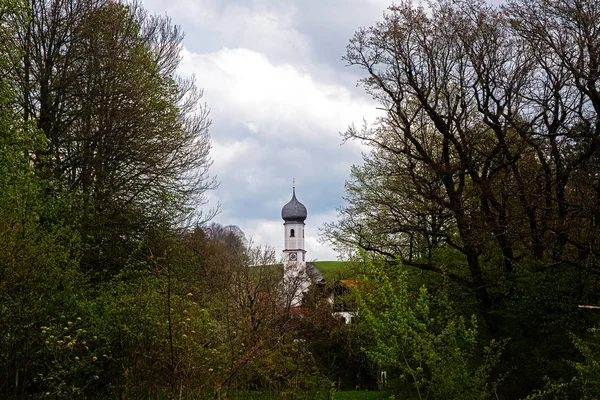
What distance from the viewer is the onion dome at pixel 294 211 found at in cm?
9288

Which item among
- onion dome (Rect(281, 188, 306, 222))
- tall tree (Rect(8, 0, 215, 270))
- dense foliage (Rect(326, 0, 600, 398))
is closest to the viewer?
dense foliage (Rect(326, 0, 600, 398))

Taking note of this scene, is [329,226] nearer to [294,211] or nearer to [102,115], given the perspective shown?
[102,115]

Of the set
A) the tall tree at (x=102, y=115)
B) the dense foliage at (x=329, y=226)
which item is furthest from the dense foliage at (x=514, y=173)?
the tall tree at (x=102, y=115)

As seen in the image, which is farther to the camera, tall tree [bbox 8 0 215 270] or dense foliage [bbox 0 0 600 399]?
tall tree [bbox 8 0 215 270]

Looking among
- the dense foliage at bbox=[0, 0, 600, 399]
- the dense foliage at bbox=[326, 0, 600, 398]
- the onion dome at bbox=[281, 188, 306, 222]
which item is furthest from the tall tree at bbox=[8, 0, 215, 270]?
the onion dome at bbox=[281, 188, 306, 222]

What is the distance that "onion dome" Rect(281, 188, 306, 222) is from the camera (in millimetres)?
92875

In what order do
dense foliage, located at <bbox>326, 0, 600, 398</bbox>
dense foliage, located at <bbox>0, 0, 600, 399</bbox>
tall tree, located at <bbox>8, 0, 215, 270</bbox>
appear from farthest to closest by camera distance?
1. tall tree, located at <bbox>8, 0, 215, 270</bbox>
2. dense foliage, located at <bbox>326, 0, 600, 398</bbox>
3. dense foliage, located at <bbox>0, 0, 600, 399</bbox>

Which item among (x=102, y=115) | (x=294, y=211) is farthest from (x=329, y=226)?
(x=294, y=211)

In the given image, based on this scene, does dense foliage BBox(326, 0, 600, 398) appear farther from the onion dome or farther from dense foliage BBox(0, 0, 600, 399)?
the onion dome

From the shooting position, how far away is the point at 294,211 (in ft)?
305

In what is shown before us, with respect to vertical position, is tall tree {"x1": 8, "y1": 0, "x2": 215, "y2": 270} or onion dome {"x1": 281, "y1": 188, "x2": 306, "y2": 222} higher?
onion dome {"x1": 281, "y1": 188, "x2": 306, "y2": 222}

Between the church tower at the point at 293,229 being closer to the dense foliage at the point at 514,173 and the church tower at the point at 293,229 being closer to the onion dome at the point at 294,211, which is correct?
the onion dome at the point at 294,211

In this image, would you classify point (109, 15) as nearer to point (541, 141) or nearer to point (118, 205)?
point (118, 205)

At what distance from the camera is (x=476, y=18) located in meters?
19.1
